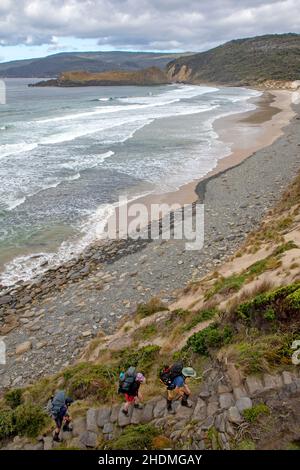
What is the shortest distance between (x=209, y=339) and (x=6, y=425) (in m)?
4.28

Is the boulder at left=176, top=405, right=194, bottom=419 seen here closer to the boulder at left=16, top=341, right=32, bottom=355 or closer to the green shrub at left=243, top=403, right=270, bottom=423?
the green shrub at left=243, top=403, right=270, bottom=423

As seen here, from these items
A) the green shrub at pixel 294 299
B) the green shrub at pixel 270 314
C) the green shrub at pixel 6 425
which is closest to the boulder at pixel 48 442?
the green shrub at pixel 6 425

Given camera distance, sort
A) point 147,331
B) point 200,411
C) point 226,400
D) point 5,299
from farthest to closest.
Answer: point 5,299 → point 147,331 → point 200,411 → point 226,400

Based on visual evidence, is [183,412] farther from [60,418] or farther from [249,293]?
[249,293]

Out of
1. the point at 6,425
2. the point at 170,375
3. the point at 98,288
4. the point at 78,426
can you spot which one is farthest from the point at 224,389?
the point at 98,288

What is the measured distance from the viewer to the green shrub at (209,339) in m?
7.96

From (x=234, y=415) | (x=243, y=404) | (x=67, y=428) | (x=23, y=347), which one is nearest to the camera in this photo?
(x=234, y=415)

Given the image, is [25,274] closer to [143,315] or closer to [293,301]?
[143,315]

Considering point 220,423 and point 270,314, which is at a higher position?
point 270,314

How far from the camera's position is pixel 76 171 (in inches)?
1149

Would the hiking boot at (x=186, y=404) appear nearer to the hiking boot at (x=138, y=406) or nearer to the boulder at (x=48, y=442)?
the hiking boot at (x=138, y=406)

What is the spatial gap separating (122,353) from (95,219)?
38.8 ft

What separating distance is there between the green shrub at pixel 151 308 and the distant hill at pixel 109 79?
154916mm

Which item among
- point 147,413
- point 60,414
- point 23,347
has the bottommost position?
point 23,347
